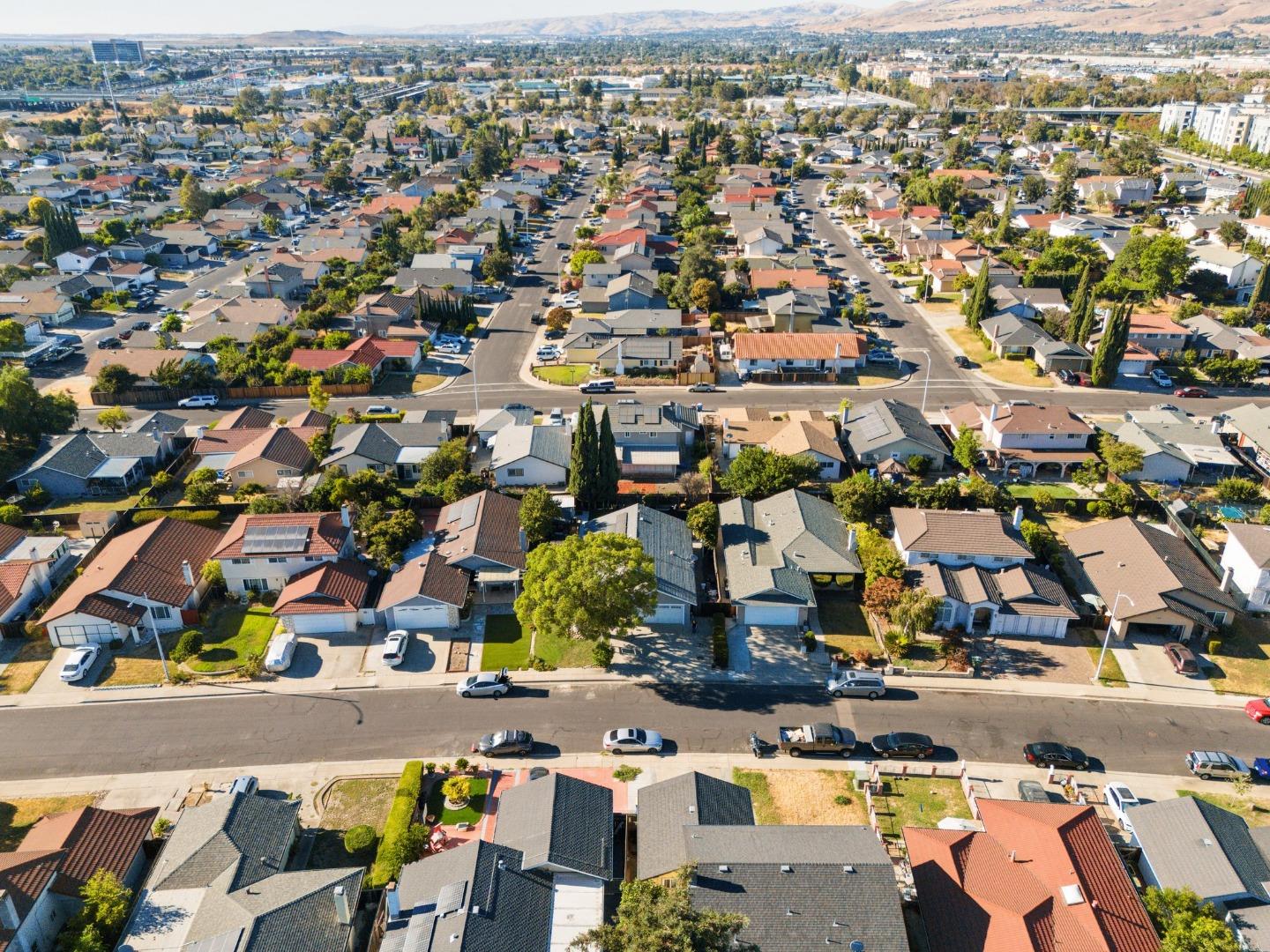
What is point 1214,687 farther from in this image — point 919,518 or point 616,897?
point 616,897

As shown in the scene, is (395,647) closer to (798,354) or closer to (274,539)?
(274,539)

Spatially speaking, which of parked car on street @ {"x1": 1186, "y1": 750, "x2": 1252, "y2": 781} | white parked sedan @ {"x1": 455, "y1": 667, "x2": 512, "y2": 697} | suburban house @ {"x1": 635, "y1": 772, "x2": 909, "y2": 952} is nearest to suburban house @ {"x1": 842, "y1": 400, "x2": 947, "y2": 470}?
parked car on street @ {"x1": 1186, "y1": 750, "x2": 1252, "y2": 781}

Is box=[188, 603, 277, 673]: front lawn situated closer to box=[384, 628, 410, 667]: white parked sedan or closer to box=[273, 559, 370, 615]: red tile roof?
box=[273, 559, 370, 615]: red tile roof

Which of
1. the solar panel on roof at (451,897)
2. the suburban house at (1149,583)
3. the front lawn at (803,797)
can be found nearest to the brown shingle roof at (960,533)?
the suburban house at (1149,583)

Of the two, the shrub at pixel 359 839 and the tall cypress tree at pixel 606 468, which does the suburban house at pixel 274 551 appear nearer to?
the tall cypress tree at pixel 606 468

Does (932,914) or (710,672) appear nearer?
(932,914)

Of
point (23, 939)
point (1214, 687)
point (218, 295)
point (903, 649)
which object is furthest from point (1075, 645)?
point (218, 295)
